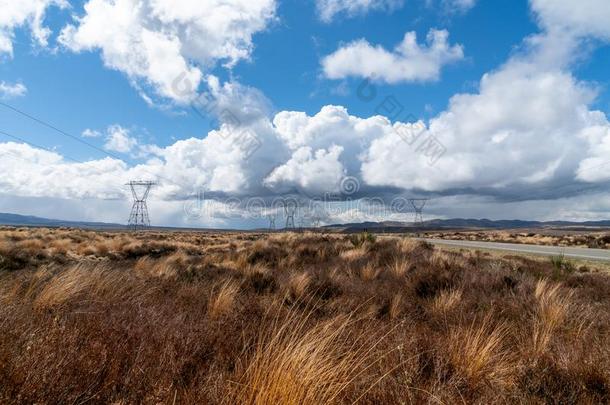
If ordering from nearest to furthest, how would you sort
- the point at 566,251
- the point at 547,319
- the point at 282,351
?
the point at 282,351
the point at 547,319
the point at 566,251

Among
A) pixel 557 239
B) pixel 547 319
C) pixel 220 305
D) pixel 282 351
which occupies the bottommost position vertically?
pixel 557 239

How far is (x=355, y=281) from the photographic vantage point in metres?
10.1

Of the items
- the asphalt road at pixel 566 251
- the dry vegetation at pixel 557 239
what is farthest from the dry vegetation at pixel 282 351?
the dry vegetation at pixel 557 239

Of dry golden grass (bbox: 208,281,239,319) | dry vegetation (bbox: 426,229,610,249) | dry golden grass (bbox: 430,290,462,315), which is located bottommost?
dry vegetation (bbox: 426,229,610,249)

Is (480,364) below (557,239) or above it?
above

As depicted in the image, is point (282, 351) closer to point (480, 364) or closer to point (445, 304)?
point (480, 364)

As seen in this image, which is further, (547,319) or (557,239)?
(557,239)

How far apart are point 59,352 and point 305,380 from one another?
6.48 feet

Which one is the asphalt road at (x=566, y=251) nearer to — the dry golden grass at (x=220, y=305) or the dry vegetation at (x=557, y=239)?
the dry vegetation at (x=557, y=239)

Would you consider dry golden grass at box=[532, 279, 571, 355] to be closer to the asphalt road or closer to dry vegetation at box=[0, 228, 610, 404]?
dry vegetation at box=[0, 228, 610, 404]

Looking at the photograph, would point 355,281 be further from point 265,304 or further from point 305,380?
point 305,380

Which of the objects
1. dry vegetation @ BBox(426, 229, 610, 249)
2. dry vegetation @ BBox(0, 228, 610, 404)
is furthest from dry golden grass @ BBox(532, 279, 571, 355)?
dry vegetation @ BBox(426, 229, 610, 249)

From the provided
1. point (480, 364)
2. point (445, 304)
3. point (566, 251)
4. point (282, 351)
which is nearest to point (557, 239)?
point (566, 251)

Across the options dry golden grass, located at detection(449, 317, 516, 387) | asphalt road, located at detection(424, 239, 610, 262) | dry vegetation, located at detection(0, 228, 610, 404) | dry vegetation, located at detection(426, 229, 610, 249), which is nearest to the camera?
dry vegetation, located at detection(0, 228, 610, 404)
